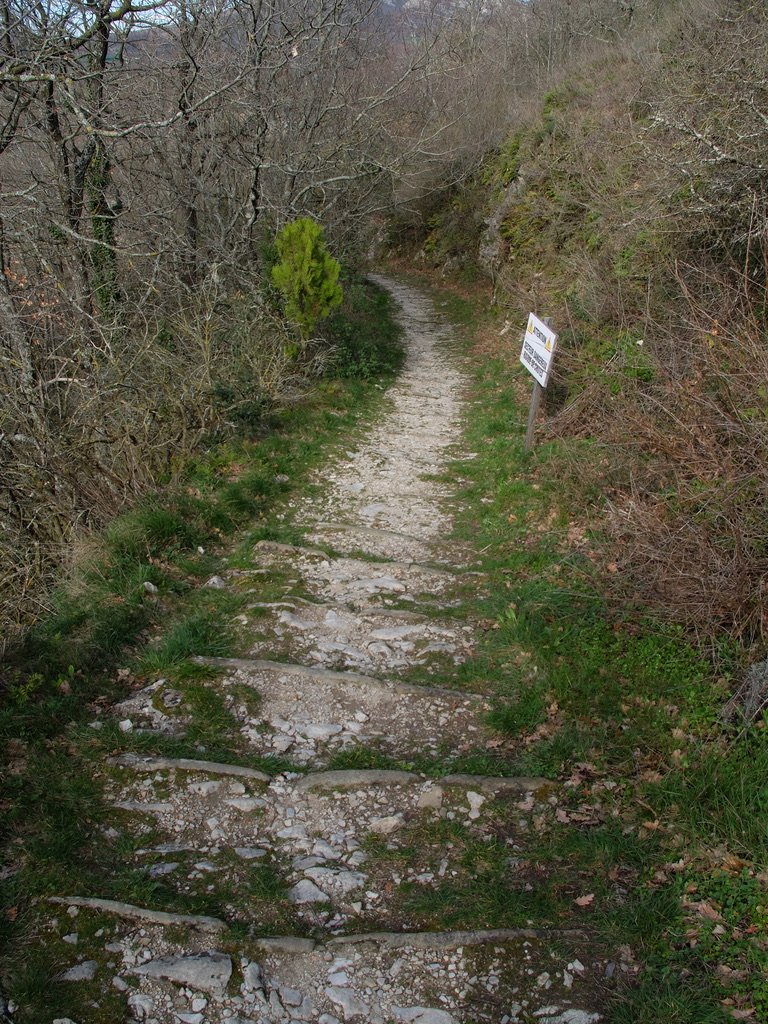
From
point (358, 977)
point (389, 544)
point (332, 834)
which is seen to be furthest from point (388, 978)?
point (389, 544)

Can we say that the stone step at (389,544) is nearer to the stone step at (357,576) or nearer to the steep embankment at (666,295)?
the stone step at (357,576)

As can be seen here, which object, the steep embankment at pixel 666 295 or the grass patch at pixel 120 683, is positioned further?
the steep embankment at pixel 666 295

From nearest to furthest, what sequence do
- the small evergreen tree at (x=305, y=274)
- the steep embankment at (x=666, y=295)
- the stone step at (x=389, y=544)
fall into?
the steep embankment at (x=666, y=295)
the stone step at (x=389, y=544)
the small evergreen tree at (x=305, y=274)

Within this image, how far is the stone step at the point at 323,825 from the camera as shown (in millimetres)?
3182

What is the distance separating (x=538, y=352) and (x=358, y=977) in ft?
19.8

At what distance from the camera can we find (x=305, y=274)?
9.95 m

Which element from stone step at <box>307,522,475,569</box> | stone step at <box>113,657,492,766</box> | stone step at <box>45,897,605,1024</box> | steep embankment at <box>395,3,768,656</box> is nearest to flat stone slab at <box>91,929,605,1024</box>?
stone step at <box>45,897,605,1024</box>

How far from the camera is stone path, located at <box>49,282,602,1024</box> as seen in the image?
8.89 feet

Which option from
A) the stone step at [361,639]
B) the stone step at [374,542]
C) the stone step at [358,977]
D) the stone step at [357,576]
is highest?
the stone step at [374,542]

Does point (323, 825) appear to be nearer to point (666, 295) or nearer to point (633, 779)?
point (633, 779)

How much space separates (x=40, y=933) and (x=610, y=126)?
41.6 ft

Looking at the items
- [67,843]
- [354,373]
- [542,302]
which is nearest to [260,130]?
[354,373]

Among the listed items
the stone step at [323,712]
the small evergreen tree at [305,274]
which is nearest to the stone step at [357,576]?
the stone step at [323,712]

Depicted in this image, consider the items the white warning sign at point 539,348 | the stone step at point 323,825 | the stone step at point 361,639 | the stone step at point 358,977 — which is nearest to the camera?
the stone step at point 358,977
